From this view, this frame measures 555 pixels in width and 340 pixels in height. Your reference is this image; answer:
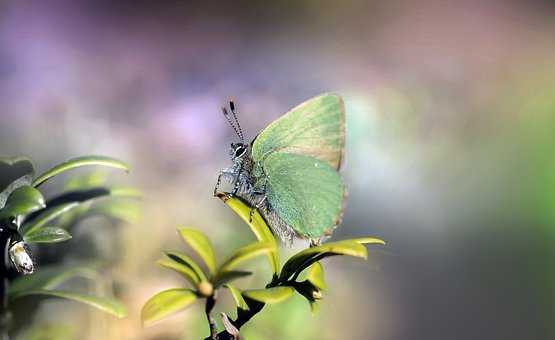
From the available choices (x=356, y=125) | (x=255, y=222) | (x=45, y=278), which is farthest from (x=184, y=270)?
(x=356, y=125)

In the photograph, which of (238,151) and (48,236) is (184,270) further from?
(238,151)

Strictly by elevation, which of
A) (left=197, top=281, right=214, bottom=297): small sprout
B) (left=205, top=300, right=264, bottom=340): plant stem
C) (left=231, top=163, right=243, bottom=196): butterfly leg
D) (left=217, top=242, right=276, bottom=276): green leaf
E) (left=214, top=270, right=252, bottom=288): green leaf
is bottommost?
(left=205, top=300, right=264, bottom=340): plant stem

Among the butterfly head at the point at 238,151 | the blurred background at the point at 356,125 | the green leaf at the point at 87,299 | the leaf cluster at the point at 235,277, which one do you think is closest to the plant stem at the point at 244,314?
the leaf cluster at the point at 235,277

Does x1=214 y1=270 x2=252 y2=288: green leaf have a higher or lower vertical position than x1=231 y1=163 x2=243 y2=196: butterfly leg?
higher

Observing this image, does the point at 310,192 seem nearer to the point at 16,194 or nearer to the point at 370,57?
the point at 16,194

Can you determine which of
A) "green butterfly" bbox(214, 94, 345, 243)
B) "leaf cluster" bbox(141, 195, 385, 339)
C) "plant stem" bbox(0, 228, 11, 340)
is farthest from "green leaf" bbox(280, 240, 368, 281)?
"plant stem" bbox(0, 228, 11, 340)

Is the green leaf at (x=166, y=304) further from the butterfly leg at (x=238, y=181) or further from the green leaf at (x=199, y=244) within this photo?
the butterfly leg at (x=238, y=181)

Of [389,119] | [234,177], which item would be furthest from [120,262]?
[389,119]

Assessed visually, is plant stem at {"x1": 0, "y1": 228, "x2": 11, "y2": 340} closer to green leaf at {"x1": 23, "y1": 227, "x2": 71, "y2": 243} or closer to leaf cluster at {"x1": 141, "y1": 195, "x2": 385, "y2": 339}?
green leaf at {"x1": 23, "y1": 227, "x2": 71, "y2": 243}
